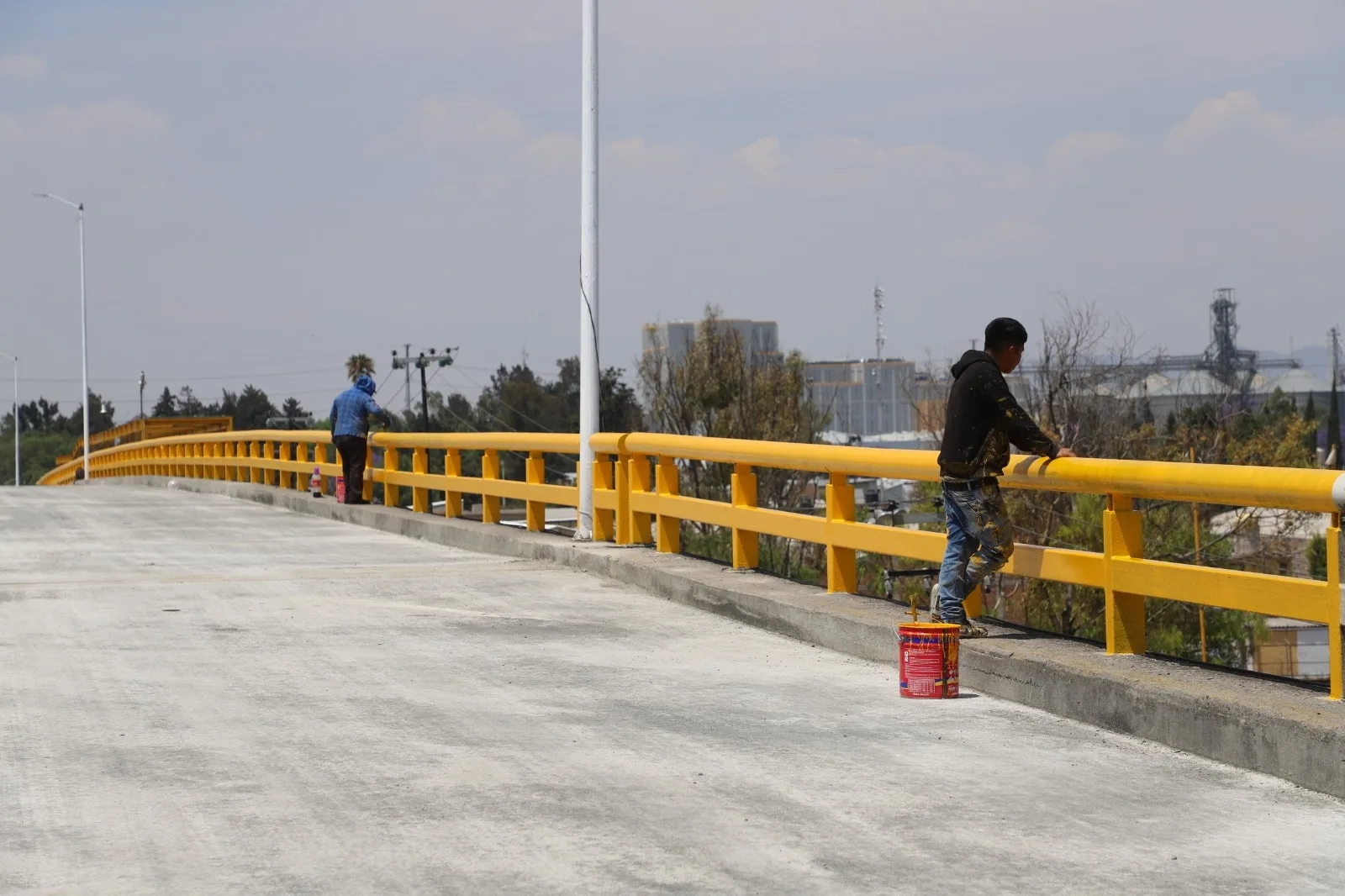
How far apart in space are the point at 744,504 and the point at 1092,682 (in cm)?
442

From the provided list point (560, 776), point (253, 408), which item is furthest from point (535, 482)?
point (253, 408)

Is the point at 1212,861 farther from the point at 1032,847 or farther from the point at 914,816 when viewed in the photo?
the point at 914,816

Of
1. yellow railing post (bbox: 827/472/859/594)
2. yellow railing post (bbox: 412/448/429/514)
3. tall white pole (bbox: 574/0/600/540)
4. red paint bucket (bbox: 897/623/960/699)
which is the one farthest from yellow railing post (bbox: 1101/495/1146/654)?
yellow railing post (bbox: 412/448/429/514)

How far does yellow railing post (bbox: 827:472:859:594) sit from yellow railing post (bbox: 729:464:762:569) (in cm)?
87

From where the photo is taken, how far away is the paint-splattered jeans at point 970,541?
830 cm

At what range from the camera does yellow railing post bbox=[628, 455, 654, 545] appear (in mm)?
13586

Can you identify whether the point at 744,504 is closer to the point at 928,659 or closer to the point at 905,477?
the point at 905,477

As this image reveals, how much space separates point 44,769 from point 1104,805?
12.4 ft

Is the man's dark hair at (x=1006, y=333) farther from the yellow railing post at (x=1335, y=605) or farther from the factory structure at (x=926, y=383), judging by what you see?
the factory structure at (x=926, y=383)

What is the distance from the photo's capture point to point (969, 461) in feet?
Result: 27.1

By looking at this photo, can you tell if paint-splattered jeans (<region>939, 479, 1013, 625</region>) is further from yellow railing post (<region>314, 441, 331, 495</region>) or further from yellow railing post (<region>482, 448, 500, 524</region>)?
yellow railing post (<region>314, 441, 331, 495</region>)

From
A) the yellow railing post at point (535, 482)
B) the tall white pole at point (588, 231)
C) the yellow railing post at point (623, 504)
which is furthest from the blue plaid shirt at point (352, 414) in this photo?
the yellow railing post at point (623, 504)

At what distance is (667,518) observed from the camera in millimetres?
13109

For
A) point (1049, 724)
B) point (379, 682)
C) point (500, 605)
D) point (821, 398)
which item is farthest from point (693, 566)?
point (821, 398)
